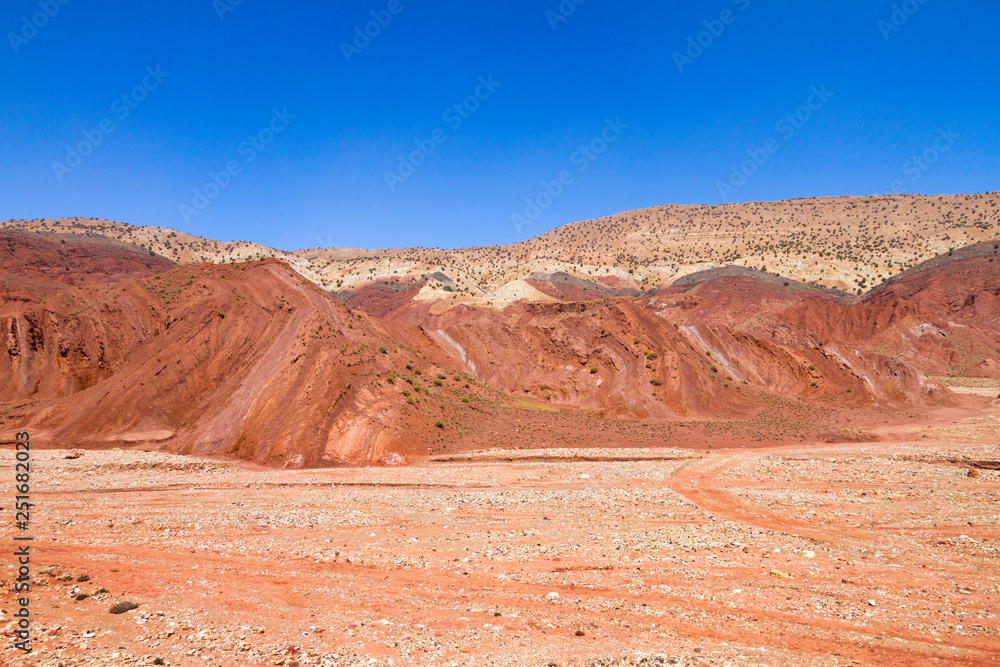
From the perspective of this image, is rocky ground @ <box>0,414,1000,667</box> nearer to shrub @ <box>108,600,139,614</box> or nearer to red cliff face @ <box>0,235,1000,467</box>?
shrub @ <box>108,600,139,614</box>

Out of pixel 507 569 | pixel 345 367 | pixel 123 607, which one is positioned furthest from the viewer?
pixel 345 367

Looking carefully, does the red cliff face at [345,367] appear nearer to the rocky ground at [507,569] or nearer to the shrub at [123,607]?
the rocky ground at [507,569]

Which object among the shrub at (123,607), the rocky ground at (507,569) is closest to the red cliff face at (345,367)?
the rocky ground at (507,569)

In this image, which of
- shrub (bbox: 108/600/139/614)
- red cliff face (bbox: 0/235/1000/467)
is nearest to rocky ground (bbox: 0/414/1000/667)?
shrub (bbox: 108/600/139/614)

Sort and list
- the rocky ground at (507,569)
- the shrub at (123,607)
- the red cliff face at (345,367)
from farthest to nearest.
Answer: the red cliff face at (345,367)
the shrub at (123,607)
the rocky ground at (507,569)

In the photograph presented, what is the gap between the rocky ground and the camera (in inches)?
263

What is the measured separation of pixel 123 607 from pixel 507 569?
569 cm

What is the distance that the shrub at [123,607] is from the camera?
23.4 ft

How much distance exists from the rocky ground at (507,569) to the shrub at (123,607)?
3.7 inches

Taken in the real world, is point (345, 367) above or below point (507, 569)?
above

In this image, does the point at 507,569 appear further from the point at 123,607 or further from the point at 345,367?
the point at 345,367

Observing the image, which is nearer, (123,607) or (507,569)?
(123,607)

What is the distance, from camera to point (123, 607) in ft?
23.7


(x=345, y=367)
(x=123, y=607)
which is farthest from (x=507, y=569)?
(x=345, y=367)
